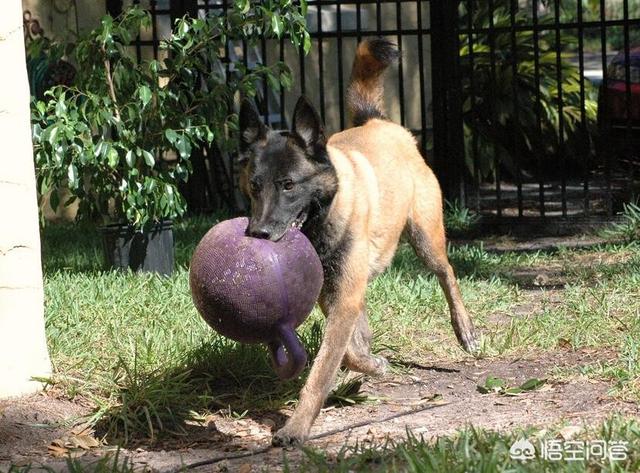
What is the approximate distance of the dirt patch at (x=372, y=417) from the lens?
15.2 ft

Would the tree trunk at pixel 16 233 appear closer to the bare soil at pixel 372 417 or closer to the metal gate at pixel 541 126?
the bare soil at pixel 372 417

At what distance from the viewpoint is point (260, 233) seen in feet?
15.1

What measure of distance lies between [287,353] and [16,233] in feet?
4.61

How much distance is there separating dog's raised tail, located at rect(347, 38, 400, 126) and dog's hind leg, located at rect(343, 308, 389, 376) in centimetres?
140

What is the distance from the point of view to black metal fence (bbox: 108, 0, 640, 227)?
9.73 m

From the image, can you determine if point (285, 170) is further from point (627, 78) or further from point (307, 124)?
point (627, 78)

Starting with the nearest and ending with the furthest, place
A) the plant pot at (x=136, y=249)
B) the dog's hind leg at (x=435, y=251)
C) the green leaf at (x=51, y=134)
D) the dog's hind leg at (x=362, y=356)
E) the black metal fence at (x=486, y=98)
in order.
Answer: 1. the dog's hind leg at (x=362, y=356)
2. the dog's hind leg at (x=435, y=251)
3. the green leaf at (x=51, y=134)
4. the plant pot at (x=136, y=249)
5. the black metal fence at (x=486, y=98)

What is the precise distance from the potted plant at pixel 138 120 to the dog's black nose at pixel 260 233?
2.62m

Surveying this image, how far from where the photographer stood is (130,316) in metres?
6.41

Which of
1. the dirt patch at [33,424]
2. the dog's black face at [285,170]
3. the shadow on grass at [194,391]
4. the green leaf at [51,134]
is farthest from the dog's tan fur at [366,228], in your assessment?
the green leaf at [51,134]

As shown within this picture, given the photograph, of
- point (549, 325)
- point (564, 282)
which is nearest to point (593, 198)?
point (564, 282)

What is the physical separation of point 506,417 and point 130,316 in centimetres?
246

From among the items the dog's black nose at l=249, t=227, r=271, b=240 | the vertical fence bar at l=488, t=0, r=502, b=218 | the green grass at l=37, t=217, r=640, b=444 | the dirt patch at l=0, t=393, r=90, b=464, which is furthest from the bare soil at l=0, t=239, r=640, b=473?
the vertical fence bar at l=488, t=0, r=502, b=218

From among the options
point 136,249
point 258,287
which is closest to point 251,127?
point 258,287
